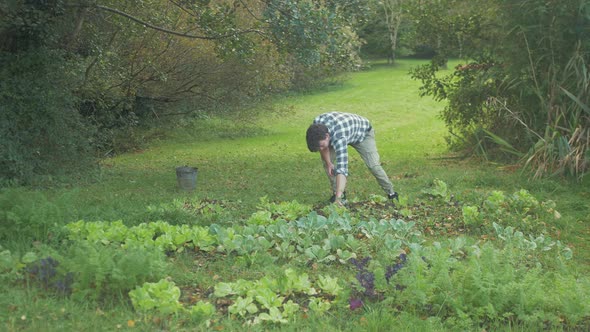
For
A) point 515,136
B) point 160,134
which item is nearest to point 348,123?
point 515,136

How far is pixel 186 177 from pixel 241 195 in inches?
40.6

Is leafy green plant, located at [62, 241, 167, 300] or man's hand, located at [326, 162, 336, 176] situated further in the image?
man's hand, located at [326, 162, 336, 176]

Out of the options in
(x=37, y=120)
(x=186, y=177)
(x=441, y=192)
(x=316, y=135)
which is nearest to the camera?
(x=316, y=135)

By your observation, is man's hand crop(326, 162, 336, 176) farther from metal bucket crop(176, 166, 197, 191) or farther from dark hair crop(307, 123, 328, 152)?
metal bucket crop(176, 166, 197, 191)

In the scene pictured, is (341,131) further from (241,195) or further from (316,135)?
(241,195)

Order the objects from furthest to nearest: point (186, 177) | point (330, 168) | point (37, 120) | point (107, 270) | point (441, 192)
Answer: point (37, 120) → point (186, 177) → point (441, 192) → point (330, 168) → point (107, 270)

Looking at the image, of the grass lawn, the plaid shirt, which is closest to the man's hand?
the plaid shirt

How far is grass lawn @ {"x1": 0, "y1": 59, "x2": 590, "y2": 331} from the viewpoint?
403 centimetres

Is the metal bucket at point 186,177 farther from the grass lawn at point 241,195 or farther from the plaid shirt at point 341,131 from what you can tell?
the plaid shirt at point 341,131

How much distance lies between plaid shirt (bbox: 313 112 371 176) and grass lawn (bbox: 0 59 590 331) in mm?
932

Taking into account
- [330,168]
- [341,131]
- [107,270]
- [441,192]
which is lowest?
[441,192]

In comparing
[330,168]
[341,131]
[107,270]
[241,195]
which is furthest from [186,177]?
[107,270]

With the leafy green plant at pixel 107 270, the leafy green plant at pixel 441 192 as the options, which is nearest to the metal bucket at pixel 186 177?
the leafy green plant at pixel 441 192

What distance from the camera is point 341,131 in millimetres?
7691
